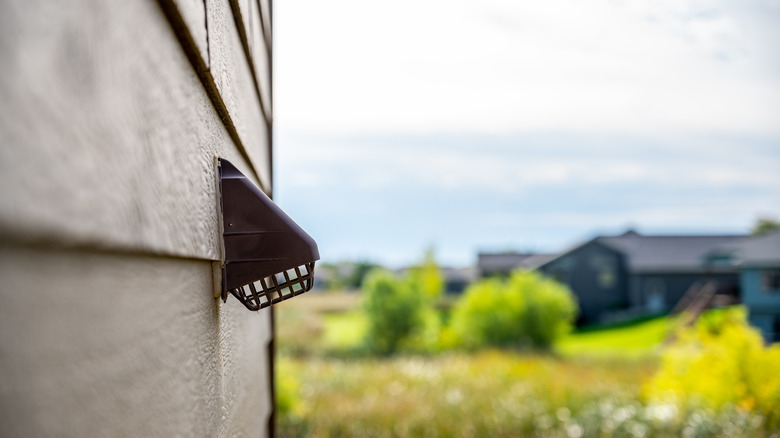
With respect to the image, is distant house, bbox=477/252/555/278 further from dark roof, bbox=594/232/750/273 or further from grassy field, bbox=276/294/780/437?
grassy field, bbox=276/294/780/437

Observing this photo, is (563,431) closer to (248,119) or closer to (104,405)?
(248,119)

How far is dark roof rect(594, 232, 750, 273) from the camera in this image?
130ft

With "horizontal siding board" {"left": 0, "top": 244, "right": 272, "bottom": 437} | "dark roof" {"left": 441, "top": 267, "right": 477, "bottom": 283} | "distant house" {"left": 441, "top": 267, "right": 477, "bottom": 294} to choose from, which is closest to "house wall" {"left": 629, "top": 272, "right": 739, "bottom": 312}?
"distant house" {"left": 441, "top": 267, "right": 477, "bottom": 294}

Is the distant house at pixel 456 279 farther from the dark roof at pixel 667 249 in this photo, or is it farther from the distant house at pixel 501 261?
the dark roof at pixel 667 249

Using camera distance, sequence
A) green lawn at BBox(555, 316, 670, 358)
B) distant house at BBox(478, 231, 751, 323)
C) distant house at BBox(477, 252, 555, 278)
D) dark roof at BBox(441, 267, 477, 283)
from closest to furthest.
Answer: green lawn at BBox(555, 316, 670, 358) < distant house at BBox(478, 231, 751, 323) < distant house at BBox(477, 252, 555, 278) < dark roof at BBox(441, 267, 477, 283)

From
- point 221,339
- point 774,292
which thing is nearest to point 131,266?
point 221,339

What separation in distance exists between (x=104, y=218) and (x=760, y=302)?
32680 mm

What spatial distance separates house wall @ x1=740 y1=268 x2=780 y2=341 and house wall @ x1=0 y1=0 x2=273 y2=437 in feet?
105

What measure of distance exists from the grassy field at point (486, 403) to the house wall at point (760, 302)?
15501 mm

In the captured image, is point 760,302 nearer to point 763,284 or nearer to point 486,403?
point 763,284

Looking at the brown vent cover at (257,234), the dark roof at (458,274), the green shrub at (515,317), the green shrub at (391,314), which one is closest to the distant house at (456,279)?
the dark roof at (458,274)

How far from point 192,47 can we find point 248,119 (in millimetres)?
896

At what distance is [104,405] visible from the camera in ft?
1.65

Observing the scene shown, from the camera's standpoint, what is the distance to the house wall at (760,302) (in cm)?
2816
